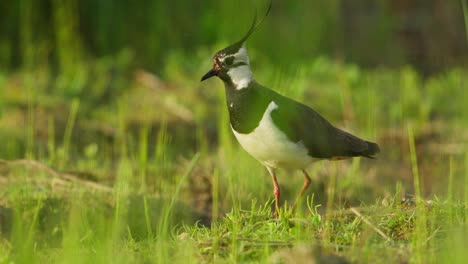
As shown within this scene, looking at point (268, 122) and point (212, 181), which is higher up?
point (268, 122)

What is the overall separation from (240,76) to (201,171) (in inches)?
54.6

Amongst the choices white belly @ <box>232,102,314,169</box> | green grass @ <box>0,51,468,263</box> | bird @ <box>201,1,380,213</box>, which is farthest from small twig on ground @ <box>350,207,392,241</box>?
white belly @ <box>232,102,314,169</box>

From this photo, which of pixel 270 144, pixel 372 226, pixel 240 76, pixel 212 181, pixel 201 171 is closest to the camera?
pixel 372 226

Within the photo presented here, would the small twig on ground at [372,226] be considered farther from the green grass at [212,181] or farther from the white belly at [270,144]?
the white belly at [270,144]

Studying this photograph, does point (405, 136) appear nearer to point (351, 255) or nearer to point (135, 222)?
point (135, 222)

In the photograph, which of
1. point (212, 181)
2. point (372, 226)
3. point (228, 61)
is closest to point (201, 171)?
point (212, 181)

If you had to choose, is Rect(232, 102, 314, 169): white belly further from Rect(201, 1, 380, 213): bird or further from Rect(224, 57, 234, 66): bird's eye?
Rect(224, 57, 234, 66): bird's eye

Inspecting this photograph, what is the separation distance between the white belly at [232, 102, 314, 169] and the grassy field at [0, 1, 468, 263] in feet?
0.56

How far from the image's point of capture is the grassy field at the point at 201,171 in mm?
3311

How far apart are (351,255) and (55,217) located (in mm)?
1802

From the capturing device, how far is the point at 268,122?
394 centimetres

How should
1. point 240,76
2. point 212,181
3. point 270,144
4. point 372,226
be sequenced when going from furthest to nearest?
point 212,181 → point 240,76 → point 270,144 → point 372,226

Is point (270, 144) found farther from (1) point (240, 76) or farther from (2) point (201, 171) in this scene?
(2) point (201, 171)

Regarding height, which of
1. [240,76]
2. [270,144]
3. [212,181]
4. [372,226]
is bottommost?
[372,226]
